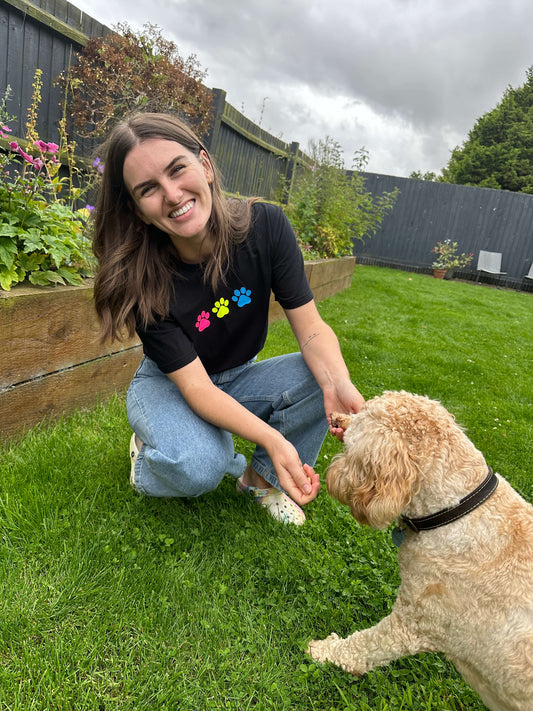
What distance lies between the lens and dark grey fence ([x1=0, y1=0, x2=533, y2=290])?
385cm

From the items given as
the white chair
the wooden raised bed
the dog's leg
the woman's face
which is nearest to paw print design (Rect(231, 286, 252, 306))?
the woman's face

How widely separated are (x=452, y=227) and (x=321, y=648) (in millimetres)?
16414

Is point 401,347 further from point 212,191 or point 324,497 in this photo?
point 212,191

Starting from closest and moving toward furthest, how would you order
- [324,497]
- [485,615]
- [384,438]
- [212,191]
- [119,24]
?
[485,615]
[384,438]
[212,191]
[324,497]
[119,24]

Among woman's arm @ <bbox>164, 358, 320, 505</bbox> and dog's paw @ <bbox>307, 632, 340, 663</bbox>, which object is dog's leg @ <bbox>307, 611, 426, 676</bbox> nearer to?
dog's paw @ <bbox>307, 632, 340, 663</bbox>

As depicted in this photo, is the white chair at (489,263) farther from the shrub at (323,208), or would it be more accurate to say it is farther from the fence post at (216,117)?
the fence post at (216,117)

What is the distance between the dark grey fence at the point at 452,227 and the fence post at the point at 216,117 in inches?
412

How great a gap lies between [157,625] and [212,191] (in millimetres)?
1943

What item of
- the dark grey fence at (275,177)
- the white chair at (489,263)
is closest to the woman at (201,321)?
the dark grey fence at (275,177)

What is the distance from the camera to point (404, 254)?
1608cm

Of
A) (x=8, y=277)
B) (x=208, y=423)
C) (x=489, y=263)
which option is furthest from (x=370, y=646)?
(x=489, y=263)

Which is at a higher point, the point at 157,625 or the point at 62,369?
the point at 62,369

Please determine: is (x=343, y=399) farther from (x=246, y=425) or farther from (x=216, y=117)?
(x=216, y=117)

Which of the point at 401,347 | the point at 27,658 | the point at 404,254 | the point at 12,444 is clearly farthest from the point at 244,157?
the point at 404,254
